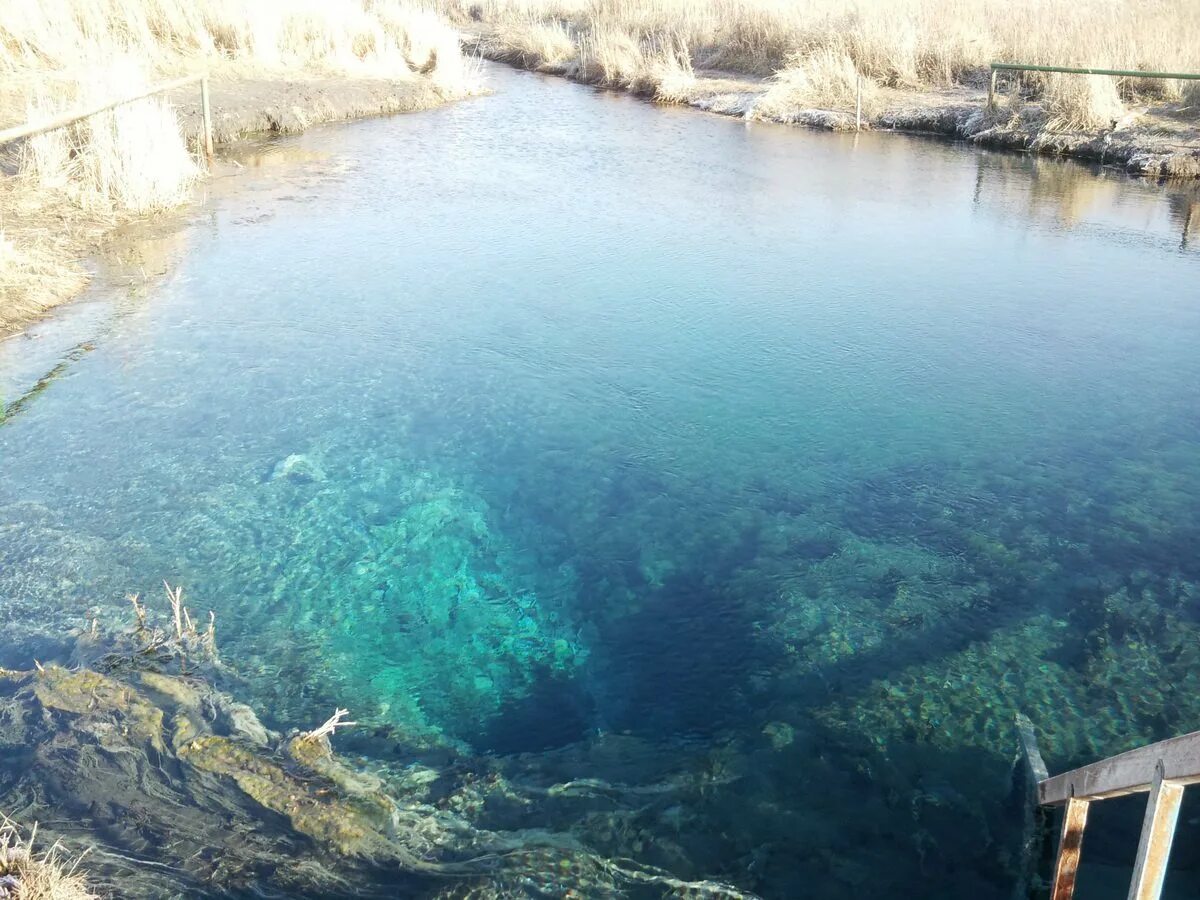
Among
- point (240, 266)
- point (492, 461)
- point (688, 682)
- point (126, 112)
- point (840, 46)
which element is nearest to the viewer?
point (688, 682)

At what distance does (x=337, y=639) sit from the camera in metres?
3.92

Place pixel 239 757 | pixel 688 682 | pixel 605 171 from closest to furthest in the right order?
pixel 239 757
pixel 688 682
pixel 605 171

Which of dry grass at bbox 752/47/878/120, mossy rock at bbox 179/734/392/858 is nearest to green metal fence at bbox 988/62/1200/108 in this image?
dry grass at bbox 752/47/878/120

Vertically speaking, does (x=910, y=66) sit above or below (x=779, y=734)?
above

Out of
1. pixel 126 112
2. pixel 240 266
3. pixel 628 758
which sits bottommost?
pixel 628 758

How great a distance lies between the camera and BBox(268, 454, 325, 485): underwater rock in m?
4.97

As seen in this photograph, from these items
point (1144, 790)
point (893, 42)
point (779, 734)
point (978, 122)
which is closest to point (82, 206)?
point (779, 734)

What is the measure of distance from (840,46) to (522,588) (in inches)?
578

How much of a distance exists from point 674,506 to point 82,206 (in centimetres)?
680

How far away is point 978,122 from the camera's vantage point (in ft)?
44.7

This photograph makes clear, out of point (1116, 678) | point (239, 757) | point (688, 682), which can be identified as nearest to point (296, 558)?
point (239, 757)

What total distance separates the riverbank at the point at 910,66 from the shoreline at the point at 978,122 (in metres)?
0.02

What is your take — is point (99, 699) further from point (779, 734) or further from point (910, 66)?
point (910, 66)

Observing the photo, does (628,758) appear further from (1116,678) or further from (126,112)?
(126,112)
